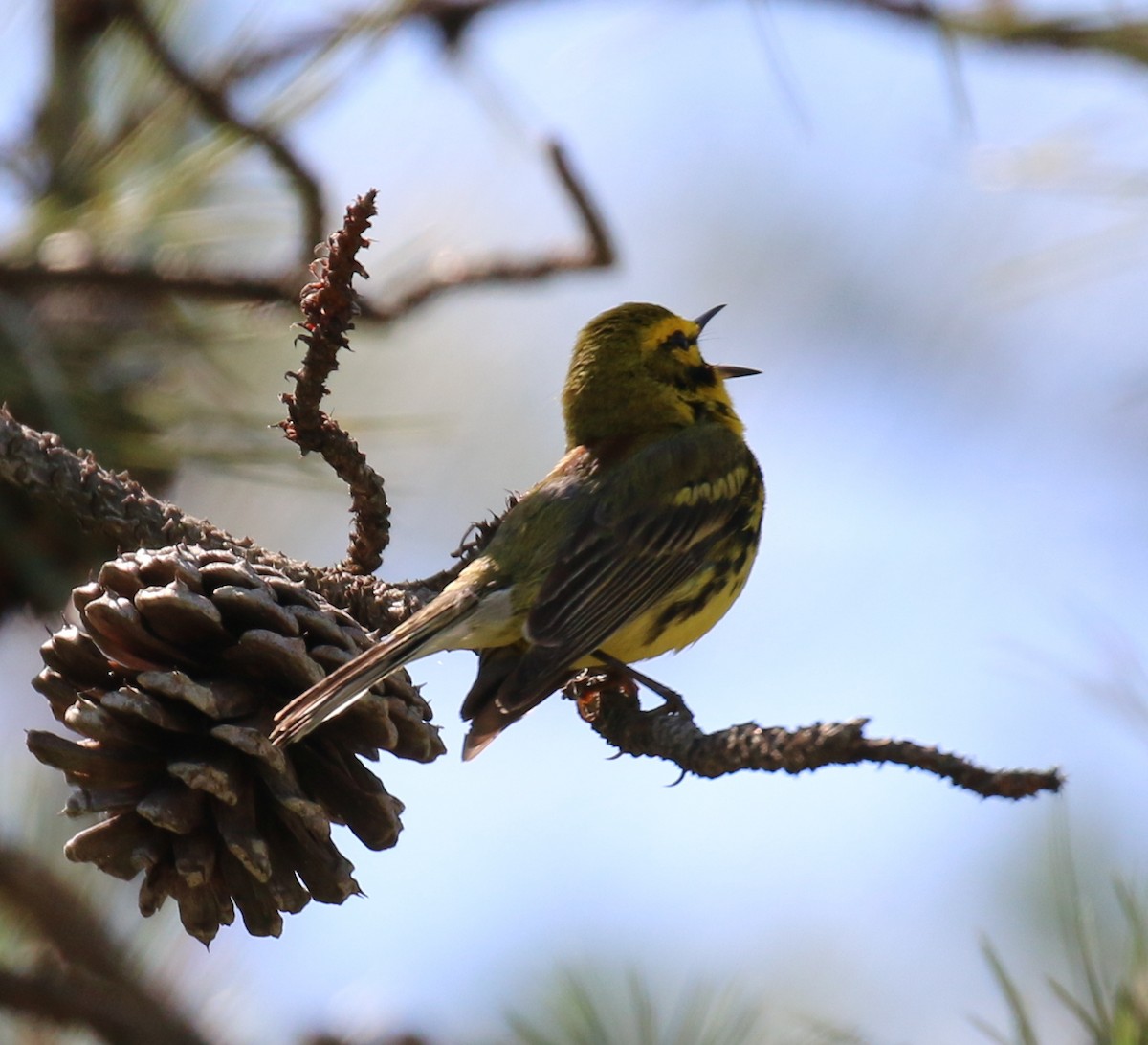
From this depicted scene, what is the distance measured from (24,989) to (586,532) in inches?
66.1

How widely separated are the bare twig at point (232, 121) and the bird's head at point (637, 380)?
102 centimetres

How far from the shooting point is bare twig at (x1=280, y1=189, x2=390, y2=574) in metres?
2.50

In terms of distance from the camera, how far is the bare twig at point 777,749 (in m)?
1.79

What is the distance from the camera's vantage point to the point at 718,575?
4012mm

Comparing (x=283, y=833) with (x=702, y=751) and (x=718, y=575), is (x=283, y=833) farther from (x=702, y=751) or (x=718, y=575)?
(x=718, y=575)

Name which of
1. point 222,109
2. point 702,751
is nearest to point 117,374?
point 222,109

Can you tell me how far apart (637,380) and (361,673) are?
2.13 metres

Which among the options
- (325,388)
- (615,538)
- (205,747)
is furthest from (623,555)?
(205,747)

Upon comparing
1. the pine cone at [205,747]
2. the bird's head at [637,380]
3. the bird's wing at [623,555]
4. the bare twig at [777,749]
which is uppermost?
the bird's head at [637,380]

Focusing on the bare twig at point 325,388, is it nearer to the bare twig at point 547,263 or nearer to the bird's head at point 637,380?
the bare twig at point 547,263

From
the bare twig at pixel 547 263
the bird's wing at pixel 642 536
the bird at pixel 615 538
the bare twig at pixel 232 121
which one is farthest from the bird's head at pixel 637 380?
the bare twig at pixel 232 121

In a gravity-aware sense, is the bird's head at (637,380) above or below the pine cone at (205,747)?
above

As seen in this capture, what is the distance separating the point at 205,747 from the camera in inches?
93.2

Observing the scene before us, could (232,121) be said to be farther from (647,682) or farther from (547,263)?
(647,682)
